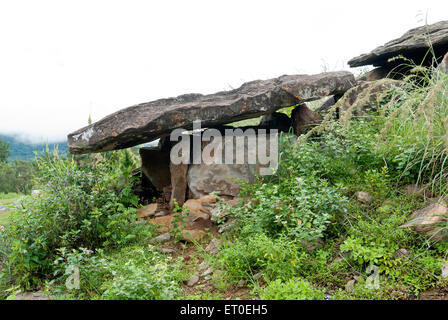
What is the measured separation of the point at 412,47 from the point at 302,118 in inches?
99.4

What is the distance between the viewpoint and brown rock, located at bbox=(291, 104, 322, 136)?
6.07m

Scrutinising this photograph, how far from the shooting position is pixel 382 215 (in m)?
3.71

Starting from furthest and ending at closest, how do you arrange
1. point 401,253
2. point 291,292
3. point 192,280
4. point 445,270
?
1. point 192,280
2. point 401,253
3. point 445,270
4. point 291,292

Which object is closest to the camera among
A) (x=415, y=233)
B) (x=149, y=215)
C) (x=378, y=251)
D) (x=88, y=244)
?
(x=378, y=251)

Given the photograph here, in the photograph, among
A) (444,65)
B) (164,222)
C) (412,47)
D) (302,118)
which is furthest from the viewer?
(412,47)

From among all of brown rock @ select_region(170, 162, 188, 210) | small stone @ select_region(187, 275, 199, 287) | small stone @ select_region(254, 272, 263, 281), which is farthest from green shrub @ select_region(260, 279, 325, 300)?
brown rock @ select_region(170, 162, 188, 210)

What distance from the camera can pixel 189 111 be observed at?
18.1ft

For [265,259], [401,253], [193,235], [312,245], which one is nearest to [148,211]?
[193,235]

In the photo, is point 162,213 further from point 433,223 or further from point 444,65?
point 444,65

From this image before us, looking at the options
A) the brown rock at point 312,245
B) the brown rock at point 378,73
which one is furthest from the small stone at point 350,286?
the brown rock at point 378,73
